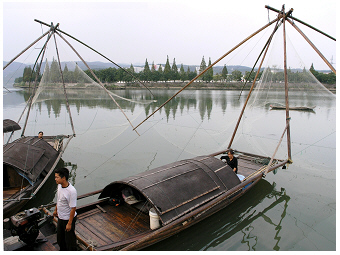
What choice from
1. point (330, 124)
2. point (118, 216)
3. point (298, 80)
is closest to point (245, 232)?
point (118, 216)

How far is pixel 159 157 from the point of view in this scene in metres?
9.49

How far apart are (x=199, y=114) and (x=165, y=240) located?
14158 mm

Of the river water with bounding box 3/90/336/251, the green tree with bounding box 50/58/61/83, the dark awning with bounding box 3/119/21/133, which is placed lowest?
the river water with bounding box 3/90/336/251

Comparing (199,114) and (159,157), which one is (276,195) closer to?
(159,157)

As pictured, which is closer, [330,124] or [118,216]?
[118,216]

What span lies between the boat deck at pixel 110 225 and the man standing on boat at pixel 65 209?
41 centimetres

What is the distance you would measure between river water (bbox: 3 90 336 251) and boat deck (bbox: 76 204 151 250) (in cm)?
51

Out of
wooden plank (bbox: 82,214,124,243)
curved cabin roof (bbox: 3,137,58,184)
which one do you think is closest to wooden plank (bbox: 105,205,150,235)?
Answer: wooden plank (bbox: 82,214,124,243)

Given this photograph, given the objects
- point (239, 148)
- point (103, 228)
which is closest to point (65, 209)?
point (103, 228)

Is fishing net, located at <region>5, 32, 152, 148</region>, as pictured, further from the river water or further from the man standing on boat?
the man standing on boat

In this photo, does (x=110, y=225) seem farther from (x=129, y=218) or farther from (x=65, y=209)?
(x=65, y=209)

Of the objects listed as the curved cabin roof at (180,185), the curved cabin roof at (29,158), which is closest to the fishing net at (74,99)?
the curved cabin roof at (29,158)

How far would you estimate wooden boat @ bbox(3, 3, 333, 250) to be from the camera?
13.8 feet

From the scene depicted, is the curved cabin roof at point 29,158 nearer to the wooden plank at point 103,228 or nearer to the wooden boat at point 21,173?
the wooden boat at point 21,173
